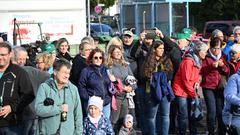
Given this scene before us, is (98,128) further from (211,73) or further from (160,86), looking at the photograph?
(211,73)

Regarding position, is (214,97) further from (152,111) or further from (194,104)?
(152,111)

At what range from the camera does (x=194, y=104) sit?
10383 millimetres

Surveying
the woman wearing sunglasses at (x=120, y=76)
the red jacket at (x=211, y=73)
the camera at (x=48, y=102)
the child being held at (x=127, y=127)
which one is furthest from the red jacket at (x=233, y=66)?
the camera at (x=48, y=102)

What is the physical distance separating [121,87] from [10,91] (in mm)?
2654

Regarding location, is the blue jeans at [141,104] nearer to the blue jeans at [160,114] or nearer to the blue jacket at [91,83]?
the blue jeans at [160,114]

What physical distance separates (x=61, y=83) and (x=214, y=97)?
4.04 metres

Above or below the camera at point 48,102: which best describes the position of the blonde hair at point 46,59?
above

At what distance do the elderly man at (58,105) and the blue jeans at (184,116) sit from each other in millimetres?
3550

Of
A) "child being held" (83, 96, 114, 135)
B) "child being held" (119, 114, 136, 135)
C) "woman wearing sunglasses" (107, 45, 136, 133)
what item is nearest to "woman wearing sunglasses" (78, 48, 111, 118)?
"child being held" (119, 114, 136, 135)

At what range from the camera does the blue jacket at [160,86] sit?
9719 millimetres

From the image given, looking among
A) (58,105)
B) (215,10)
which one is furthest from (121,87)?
(215,10)

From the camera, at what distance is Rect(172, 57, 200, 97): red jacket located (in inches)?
400

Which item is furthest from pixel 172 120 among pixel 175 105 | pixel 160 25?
pixel 160 25

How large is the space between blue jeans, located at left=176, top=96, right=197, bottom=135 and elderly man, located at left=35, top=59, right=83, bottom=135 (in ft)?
11.6
